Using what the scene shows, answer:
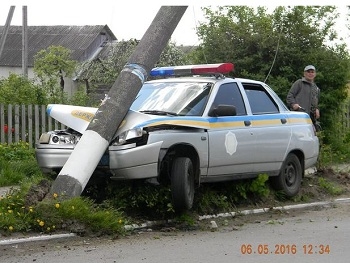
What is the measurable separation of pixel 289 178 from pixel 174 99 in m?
2.56

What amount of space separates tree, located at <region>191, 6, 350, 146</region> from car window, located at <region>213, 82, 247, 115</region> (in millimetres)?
6764

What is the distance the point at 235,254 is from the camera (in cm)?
867

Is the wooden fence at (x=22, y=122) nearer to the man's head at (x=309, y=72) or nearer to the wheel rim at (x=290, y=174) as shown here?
the man's head at (x=309, y=72)

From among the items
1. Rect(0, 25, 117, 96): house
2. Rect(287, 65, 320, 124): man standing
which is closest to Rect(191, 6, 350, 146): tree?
Rect(287, 65, 320, 124): man standing

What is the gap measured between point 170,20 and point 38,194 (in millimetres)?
3030

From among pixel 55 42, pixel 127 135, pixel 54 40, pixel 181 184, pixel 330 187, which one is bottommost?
pixel 330 187

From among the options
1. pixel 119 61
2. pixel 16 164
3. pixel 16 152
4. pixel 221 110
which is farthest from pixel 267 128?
pixel 119 61

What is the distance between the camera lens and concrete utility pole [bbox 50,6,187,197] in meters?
10.2

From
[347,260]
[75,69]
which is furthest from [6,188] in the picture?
[75,69]

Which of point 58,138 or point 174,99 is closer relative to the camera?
point 58,138

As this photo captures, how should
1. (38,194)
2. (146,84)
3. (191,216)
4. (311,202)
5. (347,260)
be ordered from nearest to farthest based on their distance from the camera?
(347,260), (38,194), (191,216), (146,84), (311,202)

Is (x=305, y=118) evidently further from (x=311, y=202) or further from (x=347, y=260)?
(x=347, y=260)

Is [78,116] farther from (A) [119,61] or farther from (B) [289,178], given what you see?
(A) [119,61]

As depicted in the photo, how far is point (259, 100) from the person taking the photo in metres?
12.5
